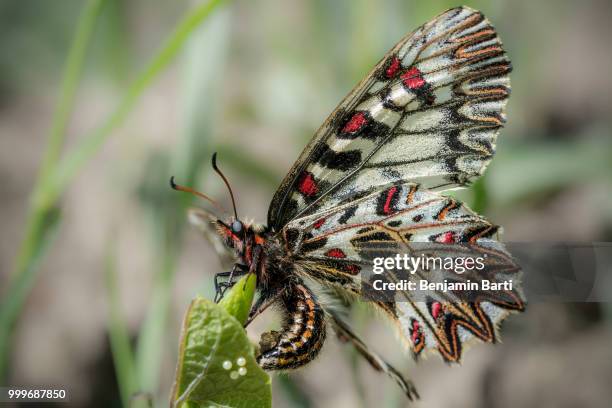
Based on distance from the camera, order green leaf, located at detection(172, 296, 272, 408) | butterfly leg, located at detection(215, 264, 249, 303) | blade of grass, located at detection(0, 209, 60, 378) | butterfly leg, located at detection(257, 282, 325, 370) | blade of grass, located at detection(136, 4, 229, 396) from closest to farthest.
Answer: green leaf, located at detection(172, 296, 272, 408)
butterfly leg, located at detection(257, 282, 325, 370)
butterfly leg, located at detection(215, 264, 249, 303)
blade of grass, located at detection(0, 209, 60, 378)
blade of grass, located at detection(136, 4, 229, 396)

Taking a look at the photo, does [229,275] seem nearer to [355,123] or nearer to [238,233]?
[238,233]

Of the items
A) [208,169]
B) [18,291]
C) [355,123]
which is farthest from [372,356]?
[208,169]

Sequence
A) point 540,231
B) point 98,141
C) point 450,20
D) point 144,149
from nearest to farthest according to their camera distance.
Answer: point 450,20, point 98,141, point 540,231, point 144,149

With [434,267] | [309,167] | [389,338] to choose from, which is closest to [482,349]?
[389,338]

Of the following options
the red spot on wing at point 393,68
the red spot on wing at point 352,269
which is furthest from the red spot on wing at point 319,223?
the red spot on wing at point 393,68

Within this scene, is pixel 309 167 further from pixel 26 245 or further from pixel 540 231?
pixel 540 231

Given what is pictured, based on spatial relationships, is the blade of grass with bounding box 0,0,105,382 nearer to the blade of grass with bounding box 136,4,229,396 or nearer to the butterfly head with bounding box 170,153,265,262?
the blade of grass with bounding box 136,4,229,396

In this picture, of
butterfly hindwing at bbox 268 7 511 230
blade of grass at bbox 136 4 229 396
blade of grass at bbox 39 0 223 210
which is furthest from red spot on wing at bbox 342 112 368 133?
blade of grass at bbox 136 4 229 396

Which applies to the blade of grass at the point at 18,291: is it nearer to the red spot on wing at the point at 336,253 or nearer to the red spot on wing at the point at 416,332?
the red spot on wing at the point at 336,253
